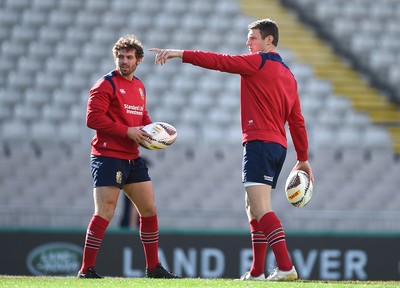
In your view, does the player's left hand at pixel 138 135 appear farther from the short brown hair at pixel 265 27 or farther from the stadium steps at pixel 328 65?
the stadium steps at pixel 328 65

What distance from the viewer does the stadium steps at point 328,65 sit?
16.3 metres

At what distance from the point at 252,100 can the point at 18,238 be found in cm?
585

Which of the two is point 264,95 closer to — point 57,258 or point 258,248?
point 258,248

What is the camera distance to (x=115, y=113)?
7465 mm

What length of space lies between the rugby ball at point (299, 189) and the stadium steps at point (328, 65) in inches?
328

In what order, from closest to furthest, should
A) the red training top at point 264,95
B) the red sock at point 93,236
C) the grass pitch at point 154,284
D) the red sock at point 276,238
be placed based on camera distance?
the grass pitch at point 154,284 → the red sock at point 276,238 → the red training top at point 264,95 → the red sock at point 93,236

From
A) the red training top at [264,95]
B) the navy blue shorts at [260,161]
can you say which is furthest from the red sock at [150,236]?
the red training top at [264,95]

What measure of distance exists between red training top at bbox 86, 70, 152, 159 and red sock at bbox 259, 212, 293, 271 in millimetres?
1230

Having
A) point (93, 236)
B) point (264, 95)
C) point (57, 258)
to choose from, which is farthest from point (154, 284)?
point (57, 258)

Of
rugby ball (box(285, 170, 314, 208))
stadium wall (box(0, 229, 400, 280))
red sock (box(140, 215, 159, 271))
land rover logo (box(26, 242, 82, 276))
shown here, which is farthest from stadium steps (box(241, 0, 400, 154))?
red sock (box(140, 215, 159, 271))

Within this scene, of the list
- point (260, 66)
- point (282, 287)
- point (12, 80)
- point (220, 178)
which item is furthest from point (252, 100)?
point (12, 80)

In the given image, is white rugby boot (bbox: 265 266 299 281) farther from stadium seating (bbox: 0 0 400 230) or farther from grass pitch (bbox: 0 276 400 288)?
stadium seating (bbox: 0 0 400 230)

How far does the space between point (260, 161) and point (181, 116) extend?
328 inches

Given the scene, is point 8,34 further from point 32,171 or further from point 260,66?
point 260,66
